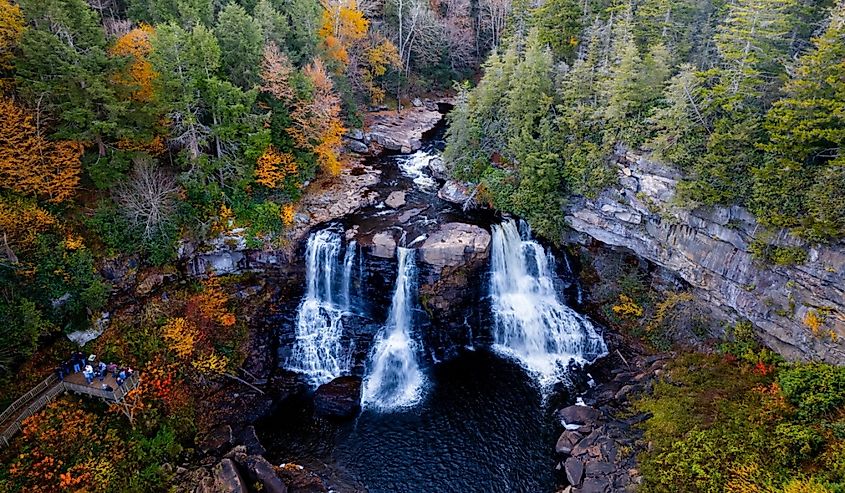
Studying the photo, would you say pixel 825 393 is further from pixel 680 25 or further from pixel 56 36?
pixel 56 36

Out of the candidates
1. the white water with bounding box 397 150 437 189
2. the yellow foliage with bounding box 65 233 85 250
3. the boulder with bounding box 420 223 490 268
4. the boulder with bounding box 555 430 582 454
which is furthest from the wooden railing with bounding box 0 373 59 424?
the white water with bounding box 397 150 437 189

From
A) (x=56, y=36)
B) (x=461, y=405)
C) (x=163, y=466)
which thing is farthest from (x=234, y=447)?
(x=56, y=36)

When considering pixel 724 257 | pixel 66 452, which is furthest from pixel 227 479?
pixel 724 257

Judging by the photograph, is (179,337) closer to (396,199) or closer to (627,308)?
(396,199)

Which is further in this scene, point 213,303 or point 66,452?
point 213,303

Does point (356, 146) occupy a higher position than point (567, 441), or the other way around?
point (356, 146)

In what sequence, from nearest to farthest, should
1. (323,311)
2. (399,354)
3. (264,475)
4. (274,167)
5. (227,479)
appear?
1. (227,479)
2. (264,475)
3. (399,354)
4. (323,311)
5. (274,167)
